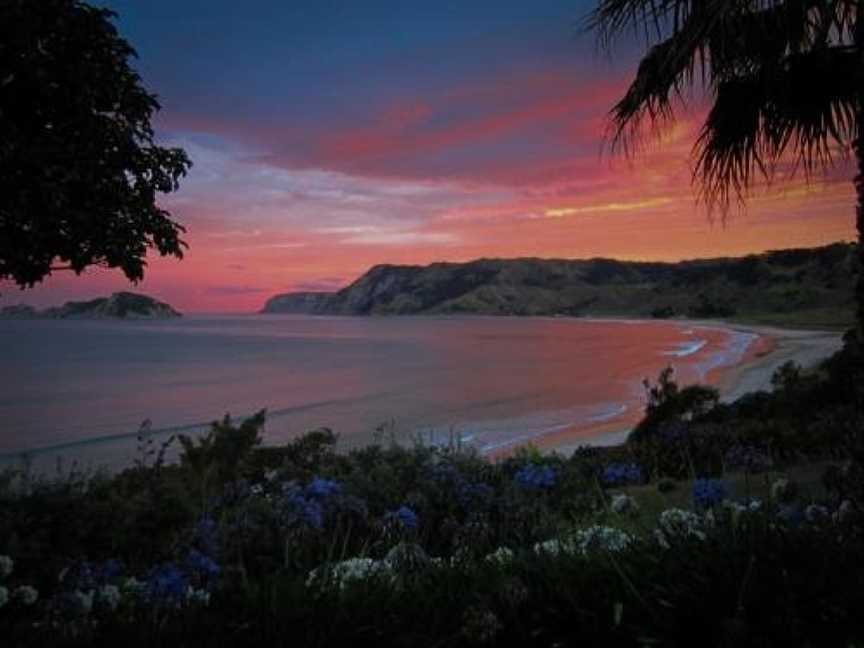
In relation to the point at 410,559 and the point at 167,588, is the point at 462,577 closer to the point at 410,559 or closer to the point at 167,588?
the point at 410,559

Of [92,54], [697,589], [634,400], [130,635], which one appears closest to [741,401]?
[92,54]

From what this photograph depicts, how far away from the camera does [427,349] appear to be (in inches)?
3036

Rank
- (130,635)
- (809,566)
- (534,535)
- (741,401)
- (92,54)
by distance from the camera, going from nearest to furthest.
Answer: (130,635), (809,566), (534,535), (92,54), (741,401)

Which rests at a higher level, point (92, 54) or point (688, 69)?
point (92, 54)

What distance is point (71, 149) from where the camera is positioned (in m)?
7.11

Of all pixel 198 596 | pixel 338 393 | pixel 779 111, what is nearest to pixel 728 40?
pixel 779 111

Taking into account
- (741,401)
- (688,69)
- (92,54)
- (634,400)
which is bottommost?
(634,400)

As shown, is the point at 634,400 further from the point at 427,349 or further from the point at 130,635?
the point at 427,349

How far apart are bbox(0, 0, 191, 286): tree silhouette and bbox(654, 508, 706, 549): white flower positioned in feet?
19.4

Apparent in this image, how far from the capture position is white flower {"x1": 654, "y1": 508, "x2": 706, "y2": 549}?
2945 millimetres

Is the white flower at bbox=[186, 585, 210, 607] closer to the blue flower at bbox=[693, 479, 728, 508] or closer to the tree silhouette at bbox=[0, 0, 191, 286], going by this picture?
the blue flower at bbox=[693, 479, 728, 508]

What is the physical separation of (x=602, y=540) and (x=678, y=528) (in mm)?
318

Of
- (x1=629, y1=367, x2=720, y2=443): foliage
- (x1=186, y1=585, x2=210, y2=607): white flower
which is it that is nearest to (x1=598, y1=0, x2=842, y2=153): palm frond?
(x1=186, y1=585, x2=210, y2=607): white flower

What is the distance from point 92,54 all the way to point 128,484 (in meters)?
4.28
